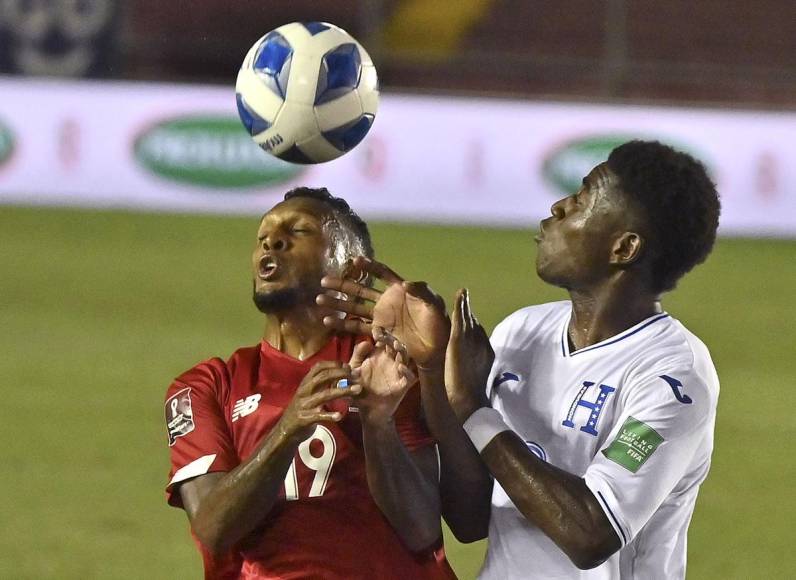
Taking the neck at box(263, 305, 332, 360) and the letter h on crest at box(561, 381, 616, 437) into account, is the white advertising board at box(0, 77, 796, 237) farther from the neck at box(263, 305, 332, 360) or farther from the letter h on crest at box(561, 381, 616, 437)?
the letter h on crest at box(561, 381, 616, 437)

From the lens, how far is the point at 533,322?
13.3 feet

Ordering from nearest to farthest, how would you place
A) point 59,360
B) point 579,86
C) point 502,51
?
point 59,360 → point 579,86 → point 502,51

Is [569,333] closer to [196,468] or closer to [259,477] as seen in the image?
[259,477]

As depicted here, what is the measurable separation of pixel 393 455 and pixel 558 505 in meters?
0.49

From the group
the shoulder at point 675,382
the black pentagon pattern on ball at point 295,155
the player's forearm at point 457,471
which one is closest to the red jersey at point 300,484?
the player's forearm at point 457,471

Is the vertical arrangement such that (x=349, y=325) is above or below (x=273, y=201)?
above

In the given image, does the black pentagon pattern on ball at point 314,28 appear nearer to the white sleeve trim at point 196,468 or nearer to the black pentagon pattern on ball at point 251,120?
the black pentagon pattern on ball at point 251,120

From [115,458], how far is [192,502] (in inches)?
153

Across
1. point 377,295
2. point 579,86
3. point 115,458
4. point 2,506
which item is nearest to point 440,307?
point 377,295

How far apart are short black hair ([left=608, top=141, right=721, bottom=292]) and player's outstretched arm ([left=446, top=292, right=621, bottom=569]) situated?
2.17ft

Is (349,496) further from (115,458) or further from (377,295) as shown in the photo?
(115,458)

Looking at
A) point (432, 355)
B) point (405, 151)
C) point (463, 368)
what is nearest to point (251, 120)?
point (432, 355)

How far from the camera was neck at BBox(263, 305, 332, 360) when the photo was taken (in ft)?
13.4

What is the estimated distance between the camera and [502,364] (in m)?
3.98
